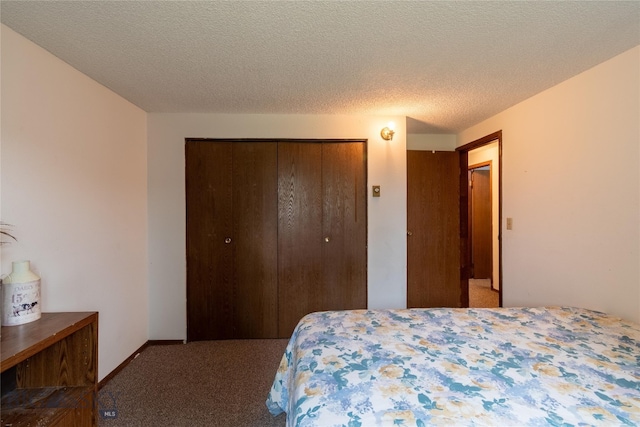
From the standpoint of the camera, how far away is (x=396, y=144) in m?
2.73

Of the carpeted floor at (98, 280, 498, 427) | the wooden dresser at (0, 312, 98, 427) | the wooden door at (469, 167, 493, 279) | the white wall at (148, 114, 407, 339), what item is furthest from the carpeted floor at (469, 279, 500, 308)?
the wooden dresser at (0, 312, 98, 427)

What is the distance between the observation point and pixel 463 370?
1.04 metres

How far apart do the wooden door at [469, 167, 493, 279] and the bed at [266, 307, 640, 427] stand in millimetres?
3296

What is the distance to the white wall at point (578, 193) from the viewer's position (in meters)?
1.58

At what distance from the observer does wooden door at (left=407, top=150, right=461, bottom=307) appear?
3.29 meters

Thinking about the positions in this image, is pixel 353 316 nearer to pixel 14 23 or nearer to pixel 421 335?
pixel 421 335

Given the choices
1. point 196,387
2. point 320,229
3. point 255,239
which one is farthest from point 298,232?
point 196,387

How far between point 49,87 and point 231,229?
62.6 inches

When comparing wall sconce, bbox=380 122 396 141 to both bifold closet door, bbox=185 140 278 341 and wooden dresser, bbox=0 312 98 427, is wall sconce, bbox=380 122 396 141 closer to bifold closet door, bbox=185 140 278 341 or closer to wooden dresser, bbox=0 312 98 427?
bifold closet door, bbox=185 140 278 341

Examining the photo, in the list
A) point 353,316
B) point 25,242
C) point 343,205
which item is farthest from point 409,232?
point 25,242

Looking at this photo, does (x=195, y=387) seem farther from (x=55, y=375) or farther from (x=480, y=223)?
(x=480, y=223)

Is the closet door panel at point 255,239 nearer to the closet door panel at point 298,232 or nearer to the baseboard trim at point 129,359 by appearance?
the closet door panel at point 298,232

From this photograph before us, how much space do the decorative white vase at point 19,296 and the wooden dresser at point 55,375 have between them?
0.12 feet

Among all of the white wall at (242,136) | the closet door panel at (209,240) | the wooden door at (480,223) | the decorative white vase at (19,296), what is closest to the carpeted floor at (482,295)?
the wooden door at (480,223)
